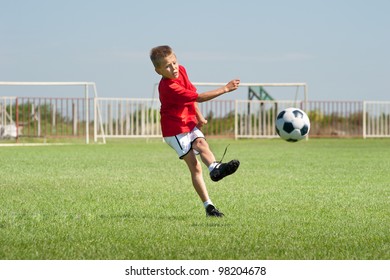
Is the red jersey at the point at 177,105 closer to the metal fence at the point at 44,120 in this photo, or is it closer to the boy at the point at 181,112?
the boy at the point at 181,112

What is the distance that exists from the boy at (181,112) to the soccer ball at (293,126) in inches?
127

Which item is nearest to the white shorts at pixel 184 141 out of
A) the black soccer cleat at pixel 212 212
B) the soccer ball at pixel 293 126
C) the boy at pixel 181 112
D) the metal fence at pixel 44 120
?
the boy at pixel 181 112

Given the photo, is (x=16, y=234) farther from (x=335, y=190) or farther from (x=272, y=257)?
(x=335, y=190)

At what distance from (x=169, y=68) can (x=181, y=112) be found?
16.4 inches

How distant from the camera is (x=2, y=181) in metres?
11.7

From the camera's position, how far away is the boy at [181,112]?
735 cm

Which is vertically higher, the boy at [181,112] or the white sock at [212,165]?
the boy at [181,112]

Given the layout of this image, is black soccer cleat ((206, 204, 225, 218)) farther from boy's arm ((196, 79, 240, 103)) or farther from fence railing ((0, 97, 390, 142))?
fence railing ((0, 97, 390, 142))

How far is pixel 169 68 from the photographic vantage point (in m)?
7.37

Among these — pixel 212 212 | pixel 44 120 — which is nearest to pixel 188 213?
pixel 212 212

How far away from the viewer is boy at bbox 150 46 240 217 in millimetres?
7352

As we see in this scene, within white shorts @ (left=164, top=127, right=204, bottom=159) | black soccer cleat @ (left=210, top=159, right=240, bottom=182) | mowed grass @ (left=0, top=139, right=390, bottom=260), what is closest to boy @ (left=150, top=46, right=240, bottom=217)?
white shorts @ (left=164, top=127, right=204, bottom=159)

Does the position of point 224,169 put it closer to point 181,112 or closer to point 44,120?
point 181,112

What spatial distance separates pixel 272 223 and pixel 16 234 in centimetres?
213
